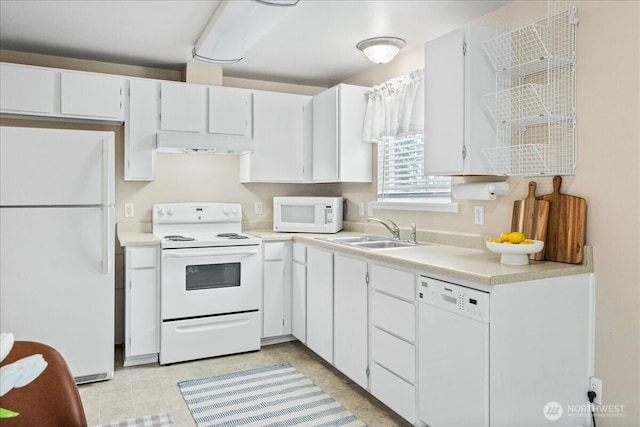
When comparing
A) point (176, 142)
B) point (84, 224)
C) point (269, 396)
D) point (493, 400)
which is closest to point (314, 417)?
point (269, 396)

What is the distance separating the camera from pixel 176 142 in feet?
12.2

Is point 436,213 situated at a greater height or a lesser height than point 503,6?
lesser

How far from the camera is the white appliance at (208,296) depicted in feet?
11.3

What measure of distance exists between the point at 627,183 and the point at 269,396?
88.8 inches

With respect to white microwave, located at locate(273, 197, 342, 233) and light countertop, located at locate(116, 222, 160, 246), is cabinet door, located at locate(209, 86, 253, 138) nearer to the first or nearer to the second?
white microwave, located at locate(273, 197, 342, 233)

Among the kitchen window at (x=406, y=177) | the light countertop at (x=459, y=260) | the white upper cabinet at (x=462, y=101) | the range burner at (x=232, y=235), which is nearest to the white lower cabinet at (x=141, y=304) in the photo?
the light countertop at (x=459, y=260)

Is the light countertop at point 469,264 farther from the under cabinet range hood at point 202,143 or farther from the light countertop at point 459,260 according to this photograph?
the under cabinet range hood at point 202,143

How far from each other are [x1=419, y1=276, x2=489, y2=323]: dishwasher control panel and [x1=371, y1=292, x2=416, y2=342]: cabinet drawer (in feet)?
0.51

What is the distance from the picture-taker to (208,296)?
11.7 feet

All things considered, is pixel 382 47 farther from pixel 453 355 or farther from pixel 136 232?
pixel 136 232

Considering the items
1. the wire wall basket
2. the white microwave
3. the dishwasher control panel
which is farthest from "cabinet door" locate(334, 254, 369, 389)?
the wire wall basket

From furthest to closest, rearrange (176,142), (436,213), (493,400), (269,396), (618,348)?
(176,142), (436,213), (269,396), (618,348), (493,400)

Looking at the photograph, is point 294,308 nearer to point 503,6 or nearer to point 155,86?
point 155,86

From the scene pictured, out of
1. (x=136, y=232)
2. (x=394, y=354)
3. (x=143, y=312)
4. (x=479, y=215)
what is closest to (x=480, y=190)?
(x=479, y=215)
